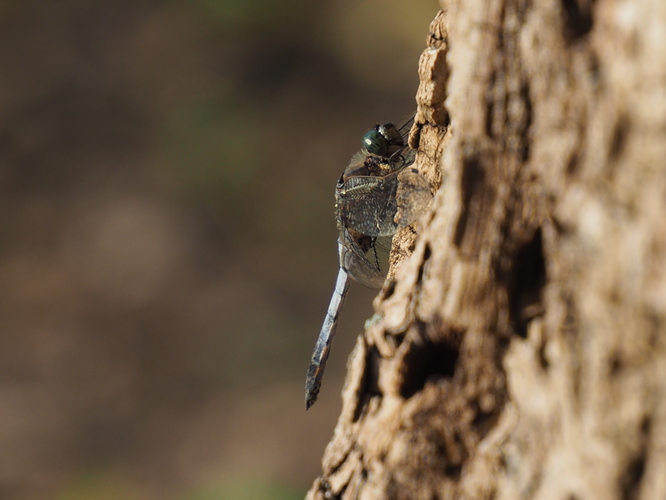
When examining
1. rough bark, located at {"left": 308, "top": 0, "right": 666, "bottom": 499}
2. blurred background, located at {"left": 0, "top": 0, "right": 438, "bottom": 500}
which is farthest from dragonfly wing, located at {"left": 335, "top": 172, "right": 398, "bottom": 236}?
blurred background, located at {"left": 0, "top": 0, "right": 438, "bottom": 500}

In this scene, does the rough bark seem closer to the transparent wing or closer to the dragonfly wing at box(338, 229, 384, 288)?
the transparent wing

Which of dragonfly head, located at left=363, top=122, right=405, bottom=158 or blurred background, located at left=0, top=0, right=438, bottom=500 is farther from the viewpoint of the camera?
blurred background, located at left=0, top=0, right=438, bottom=500

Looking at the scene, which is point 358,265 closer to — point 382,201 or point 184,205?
point 382,201

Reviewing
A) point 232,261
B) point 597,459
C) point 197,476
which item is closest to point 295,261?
point 232,261

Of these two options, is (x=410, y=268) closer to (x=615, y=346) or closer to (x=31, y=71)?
(x=615, y=346)

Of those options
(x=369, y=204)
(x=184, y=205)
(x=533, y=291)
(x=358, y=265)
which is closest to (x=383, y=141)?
(x=369, y=204)
